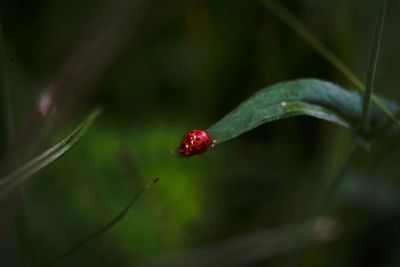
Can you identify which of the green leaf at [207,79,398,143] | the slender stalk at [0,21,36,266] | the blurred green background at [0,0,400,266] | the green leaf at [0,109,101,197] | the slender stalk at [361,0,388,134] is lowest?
the slender stalk at [361,0,388,134]

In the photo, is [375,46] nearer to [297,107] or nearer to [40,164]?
[297,107]

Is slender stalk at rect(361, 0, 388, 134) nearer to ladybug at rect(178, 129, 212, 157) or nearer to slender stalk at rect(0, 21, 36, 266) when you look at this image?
ladybug at rect(178, 129, 212, 157)

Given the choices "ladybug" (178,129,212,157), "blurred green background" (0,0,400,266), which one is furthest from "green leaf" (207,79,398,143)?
"blurred green background" (0,0,400,266)

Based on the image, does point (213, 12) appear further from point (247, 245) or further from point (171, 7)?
point (247, 245)

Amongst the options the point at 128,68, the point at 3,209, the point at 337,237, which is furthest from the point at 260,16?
the point at 3,209

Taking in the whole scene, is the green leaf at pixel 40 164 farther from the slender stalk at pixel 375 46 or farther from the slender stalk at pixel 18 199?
the slender stalk at pixel 375 46

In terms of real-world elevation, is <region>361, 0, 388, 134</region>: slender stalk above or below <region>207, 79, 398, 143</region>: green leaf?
below
